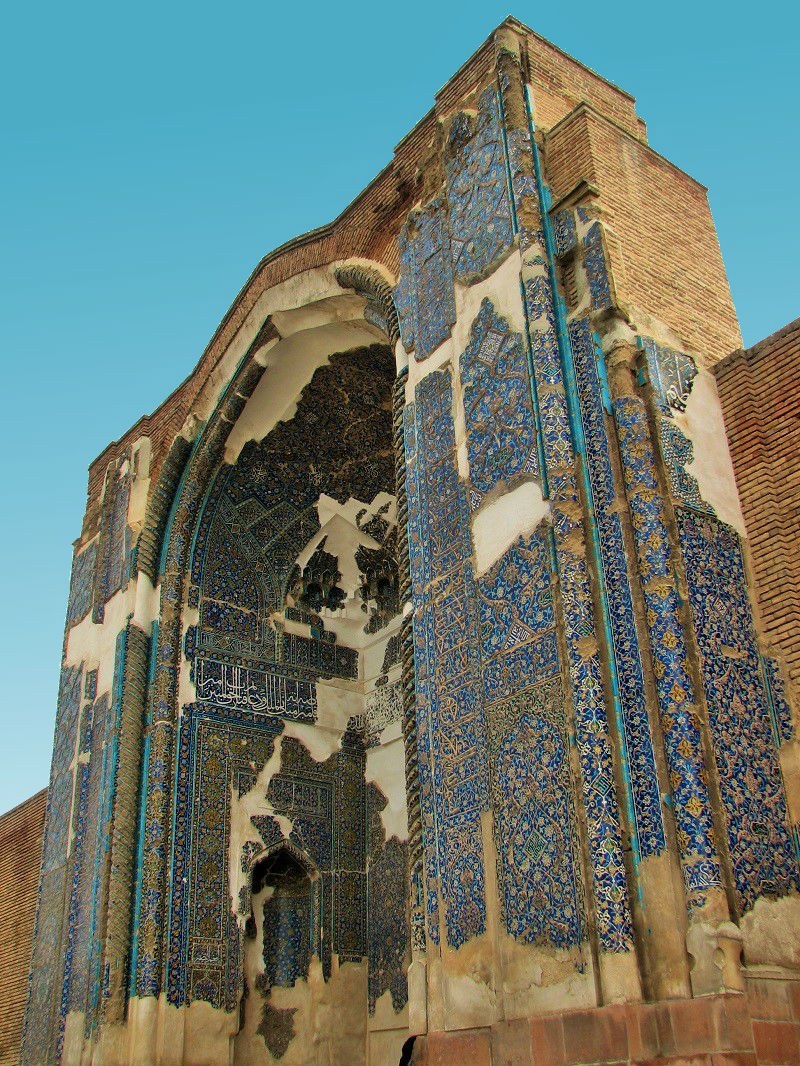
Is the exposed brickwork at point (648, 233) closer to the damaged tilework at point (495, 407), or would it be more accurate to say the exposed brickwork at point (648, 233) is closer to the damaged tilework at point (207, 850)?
the damaged tilework at point (495, 407)

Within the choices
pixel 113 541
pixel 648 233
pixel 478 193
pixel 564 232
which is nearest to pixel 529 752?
pixel 564 232

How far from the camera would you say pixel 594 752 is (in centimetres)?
362

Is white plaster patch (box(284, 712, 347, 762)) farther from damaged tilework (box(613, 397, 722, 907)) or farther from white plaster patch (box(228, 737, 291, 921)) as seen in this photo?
damaged tilework (box(613, 397, 722, 907))

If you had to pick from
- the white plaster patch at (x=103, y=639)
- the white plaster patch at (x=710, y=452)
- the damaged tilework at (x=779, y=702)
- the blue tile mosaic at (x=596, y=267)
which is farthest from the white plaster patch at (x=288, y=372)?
the damaged tilework at (x=779, y=702)

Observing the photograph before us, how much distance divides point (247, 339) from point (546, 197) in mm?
2880

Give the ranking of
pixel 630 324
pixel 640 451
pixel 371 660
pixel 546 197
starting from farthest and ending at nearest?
pixel 371 660 → pixel 546 197 → pixel 630 324 → pixel 640 451

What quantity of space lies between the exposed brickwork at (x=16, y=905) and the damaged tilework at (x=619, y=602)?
20.5 feet

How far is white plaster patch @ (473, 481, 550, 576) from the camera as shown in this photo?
420 centimetres

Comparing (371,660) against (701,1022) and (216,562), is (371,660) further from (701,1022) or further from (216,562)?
(701,1022)

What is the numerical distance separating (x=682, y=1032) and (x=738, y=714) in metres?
1.04

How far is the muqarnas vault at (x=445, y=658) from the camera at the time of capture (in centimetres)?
357

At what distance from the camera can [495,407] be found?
4605 millimetres

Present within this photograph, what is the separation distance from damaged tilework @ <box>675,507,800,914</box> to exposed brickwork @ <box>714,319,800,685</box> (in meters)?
0.10

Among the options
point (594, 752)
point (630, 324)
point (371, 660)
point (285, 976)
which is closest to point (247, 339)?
point (371, 660)
